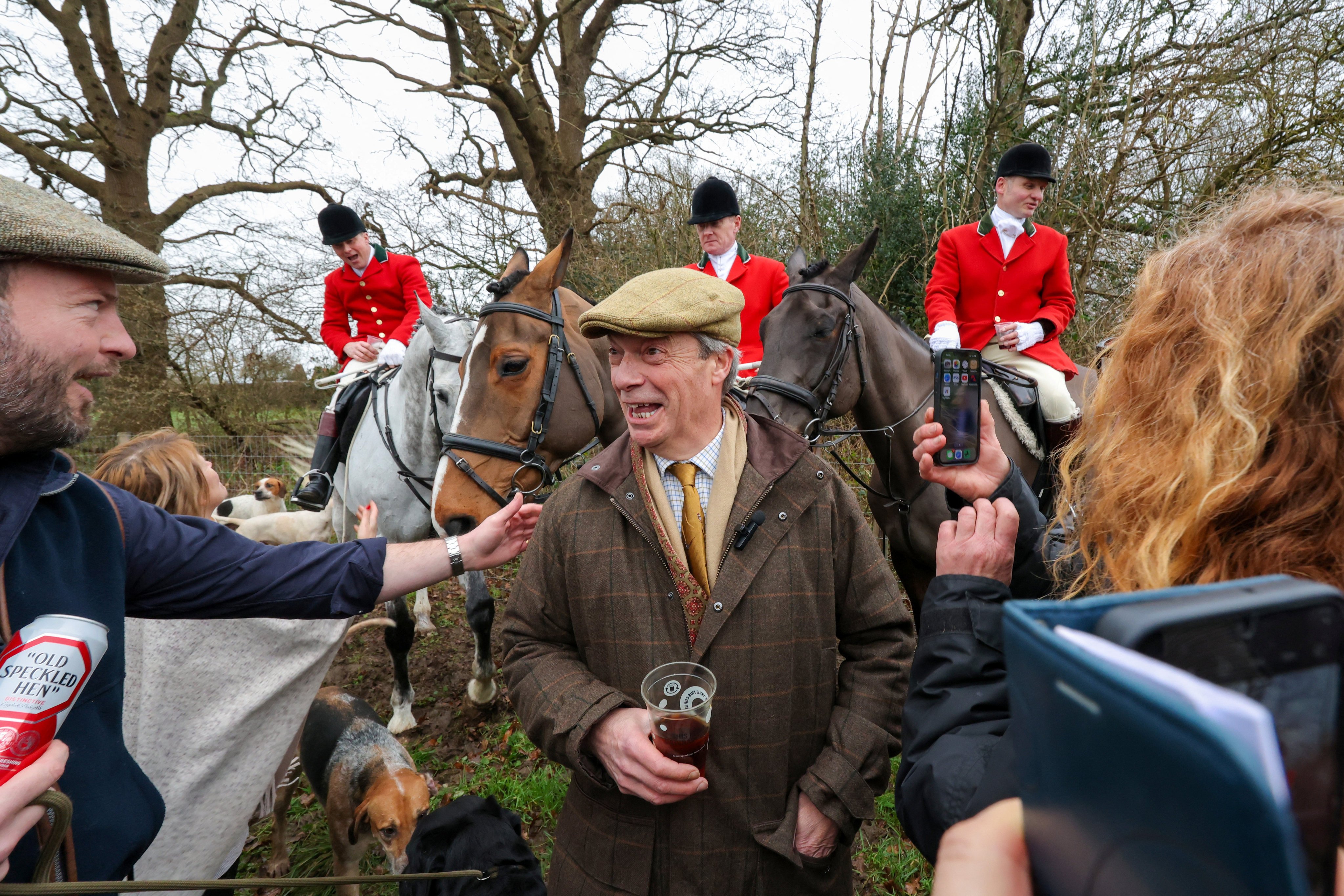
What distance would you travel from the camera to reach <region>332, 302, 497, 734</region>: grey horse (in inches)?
163

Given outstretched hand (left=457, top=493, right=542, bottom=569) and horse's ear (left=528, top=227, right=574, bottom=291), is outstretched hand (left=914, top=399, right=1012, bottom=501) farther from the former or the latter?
horse's ear (left=528, top=227, right=574, bottom=291)

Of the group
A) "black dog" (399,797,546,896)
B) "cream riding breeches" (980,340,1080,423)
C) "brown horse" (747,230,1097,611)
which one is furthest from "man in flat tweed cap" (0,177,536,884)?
"cream riding breeches" (980,340,1080,423)

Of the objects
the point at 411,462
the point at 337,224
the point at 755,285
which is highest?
the point at 337,224

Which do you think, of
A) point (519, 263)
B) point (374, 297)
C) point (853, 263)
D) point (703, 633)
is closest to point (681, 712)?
point (703, 633)

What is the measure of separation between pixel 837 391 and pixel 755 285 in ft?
8.06

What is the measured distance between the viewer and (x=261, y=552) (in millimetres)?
1964

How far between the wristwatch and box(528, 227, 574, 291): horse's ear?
181 centimetres

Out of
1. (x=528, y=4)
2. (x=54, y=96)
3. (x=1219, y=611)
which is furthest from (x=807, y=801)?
(x=54, y=96)

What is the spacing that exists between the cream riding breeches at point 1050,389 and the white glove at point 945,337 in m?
0.28

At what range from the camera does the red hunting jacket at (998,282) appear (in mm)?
4770

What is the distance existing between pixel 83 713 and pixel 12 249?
0.92 meters

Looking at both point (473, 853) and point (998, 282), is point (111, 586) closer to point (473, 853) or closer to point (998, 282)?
point (473, 853)

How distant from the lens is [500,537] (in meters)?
2.33

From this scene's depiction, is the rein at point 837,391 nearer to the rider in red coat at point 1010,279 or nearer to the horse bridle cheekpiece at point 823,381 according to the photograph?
the horse bridle cheekpiece at point 823,381
